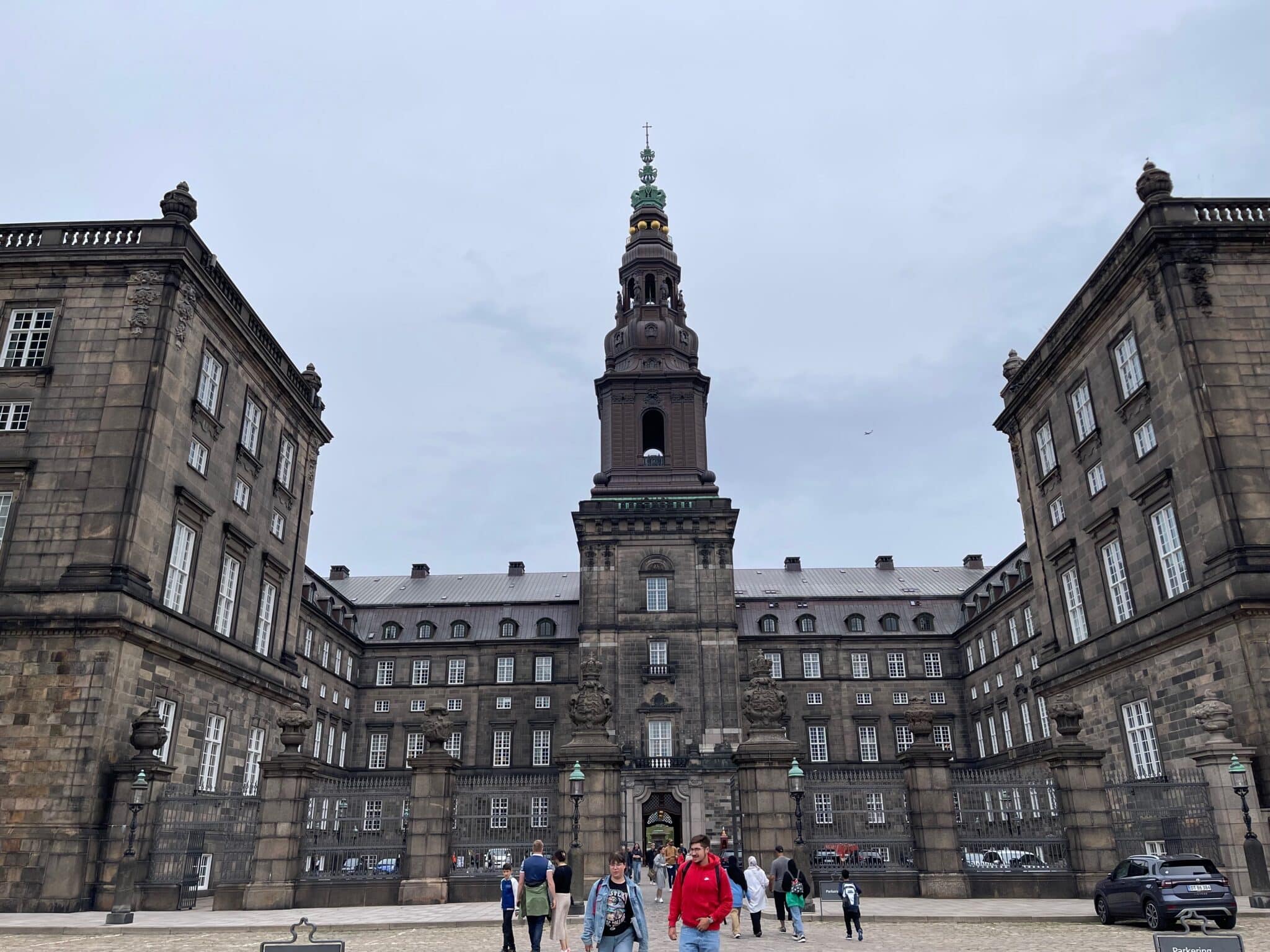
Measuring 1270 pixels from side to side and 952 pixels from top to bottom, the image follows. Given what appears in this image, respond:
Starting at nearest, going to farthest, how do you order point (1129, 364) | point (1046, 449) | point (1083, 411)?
point (1129, 364)
point (1083, 411)
point (1046, 449)

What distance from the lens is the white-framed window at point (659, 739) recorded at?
180ft

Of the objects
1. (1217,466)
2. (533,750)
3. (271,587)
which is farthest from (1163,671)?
(533,750)

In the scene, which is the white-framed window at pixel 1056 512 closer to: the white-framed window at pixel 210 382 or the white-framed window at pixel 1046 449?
the white-framed window at pixel 1046 449

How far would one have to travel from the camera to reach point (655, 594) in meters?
59.0

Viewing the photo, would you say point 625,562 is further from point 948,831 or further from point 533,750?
point 948,831

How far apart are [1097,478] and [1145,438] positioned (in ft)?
12.6

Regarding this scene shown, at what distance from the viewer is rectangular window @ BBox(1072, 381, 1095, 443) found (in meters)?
35.2

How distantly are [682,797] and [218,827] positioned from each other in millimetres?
31487

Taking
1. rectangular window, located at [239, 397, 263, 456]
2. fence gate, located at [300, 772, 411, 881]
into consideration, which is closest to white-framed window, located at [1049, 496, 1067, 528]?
fence gate, located at [300, 772, 411, 881]

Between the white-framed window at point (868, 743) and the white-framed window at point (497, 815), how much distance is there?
48.5 m

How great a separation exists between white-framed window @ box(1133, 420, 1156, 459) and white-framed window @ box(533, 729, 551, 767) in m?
47.4

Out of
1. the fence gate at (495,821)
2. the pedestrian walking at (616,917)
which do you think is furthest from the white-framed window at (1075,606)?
the pedestrian walking at (616,917)

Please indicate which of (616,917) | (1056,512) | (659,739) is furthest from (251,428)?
(1056,512)

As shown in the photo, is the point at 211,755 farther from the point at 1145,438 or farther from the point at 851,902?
the point at 1145,438
